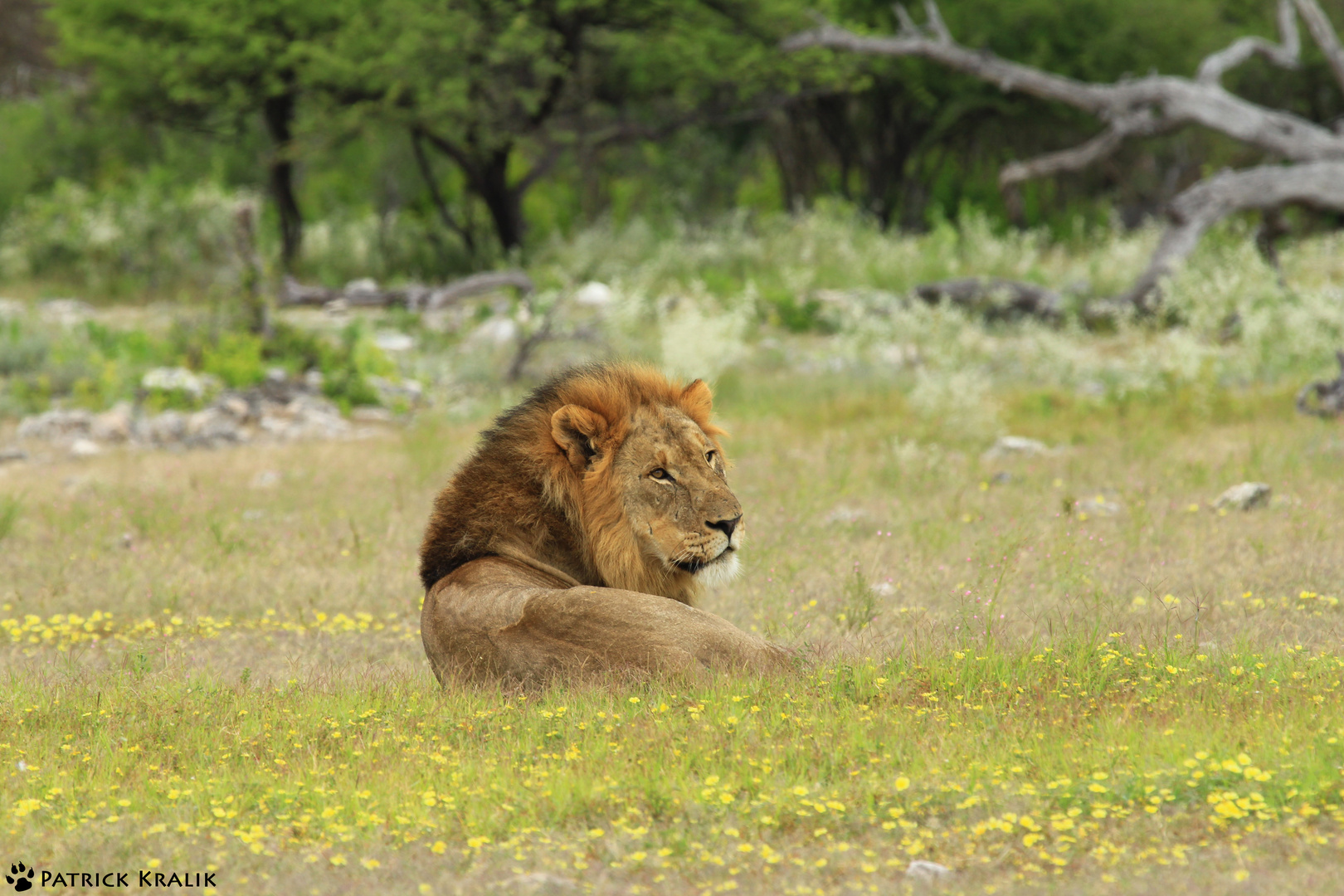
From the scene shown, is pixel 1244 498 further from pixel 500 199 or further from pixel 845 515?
pixel 500 199

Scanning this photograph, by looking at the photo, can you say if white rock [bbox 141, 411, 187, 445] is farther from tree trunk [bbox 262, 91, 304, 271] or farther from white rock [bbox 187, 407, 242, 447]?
tree trunk [bbox 262, 91, 304, 271]

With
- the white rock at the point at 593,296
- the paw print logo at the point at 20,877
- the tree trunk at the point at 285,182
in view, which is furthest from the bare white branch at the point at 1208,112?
the paw print logo at the point at 20,877

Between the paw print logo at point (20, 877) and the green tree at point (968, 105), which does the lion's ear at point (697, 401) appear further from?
the green tree at point (968, 105)

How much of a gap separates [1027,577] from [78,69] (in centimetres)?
3665

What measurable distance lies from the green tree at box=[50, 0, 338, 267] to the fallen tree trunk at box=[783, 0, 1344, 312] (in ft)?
32.6

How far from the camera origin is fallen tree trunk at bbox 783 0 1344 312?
14539 millimetres

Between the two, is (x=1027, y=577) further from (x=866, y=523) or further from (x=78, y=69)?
(x=78, y=69)

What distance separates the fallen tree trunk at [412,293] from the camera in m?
17.6

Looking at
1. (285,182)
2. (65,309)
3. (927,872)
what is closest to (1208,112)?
(285,182)

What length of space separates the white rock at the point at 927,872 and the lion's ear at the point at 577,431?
2033 mm

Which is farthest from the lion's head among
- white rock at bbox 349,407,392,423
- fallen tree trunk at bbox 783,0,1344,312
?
fallen tree trunk at bbox 783,0,1344,312

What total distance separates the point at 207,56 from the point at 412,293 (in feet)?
20.0

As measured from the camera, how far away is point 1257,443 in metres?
9.71

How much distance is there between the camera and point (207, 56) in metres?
20.8
